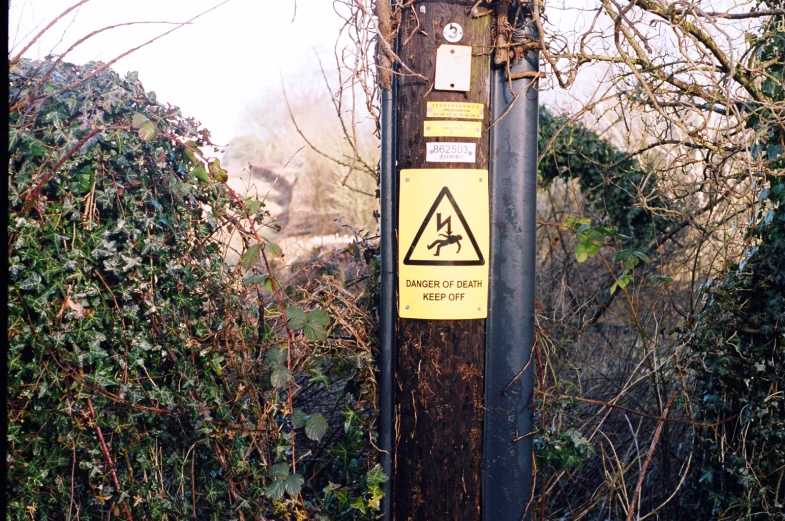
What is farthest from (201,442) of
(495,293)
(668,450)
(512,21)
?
(668,450)

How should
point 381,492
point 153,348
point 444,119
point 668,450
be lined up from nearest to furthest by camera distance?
point 444,119
point 381,492
point 153,348
point 668,450

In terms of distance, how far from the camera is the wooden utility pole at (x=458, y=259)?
2.26 m

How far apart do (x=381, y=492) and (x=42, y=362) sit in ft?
4.45

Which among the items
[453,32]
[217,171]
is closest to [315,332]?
[217,171]

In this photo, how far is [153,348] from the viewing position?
8.90 feet

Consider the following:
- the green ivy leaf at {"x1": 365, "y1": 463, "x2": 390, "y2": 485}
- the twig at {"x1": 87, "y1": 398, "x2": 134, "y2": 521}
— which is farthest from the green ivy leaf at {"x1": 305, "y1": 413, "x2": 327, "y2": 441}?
the twig at {"x1": 87, "y1": 398, "x2": 134, "y2": 521}

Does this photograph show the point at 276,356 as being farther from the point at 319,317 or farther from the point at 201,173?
the point at 201,173

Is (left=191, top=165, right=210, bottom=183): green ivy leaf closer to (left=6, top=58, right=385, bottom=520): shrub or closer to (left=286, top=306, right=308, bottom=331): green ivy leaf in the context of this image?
(left=6, top=58, right=385, bottom=520): shrub

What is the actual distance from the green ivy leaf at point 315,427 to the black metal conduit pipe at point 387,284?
29 centimetres

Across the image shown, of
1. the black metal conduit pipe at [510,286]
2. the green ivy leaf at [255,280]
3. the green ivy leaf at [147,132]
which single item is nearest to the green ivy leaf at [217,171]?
the green ivy leaf at [147,132]

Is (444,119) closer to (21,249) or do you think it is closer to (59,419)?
(21,249)

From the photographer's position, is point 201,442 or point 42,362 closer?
point 42,362

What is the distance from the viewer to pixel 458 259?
2260 millimetres

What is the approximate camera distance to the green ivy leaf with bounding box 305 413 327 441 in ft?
8.48
